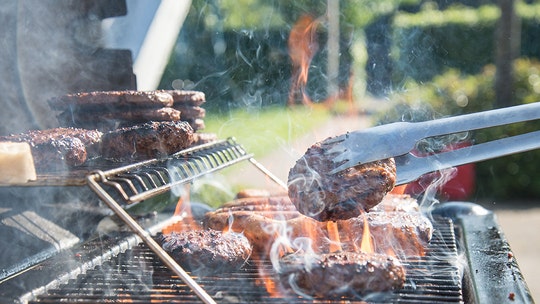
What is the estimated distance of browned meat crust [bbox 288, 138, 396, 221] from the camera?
2885 millimetres

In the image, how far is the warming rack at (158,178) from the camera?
225 cm

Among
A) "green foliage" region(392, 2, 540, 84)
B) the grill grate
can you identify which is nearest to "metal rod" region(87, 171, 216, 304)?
the grill grate

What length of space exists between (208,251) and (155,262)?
43 centimetres

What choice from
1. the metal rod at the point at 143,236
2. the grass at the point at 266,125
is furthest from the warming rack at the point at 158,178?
the grass at the point at 266,125

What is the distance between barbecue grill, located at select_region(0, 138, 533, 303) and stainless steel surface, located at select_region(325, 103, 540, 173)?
619 mm

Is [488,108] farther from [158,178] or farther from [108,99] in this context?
[158,178]

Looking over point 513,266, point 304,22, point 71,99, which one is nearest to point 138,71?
point 71,99

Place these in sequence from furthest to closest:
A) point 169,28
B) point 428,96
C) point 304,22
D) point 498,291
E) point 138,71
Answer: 1. point 304,22
2. point 428,96
3. point 169,28
4. point 138,71
5. point 498,291

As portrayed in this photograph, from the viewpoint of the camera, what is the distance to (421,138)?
280cm

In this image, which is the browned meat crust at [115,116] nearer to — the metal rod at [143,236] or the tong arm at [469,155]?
the metal rod at [143,236]

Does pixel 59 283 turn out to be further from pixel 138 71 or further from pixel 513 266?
pixel 513 266

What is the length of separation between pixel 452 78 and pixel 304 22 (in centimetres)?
885

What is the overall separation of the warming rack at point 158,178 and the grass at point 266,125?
8615 mm

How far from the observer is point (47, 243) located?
3.67m
